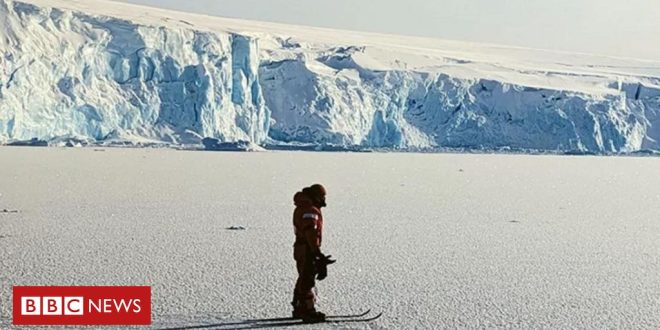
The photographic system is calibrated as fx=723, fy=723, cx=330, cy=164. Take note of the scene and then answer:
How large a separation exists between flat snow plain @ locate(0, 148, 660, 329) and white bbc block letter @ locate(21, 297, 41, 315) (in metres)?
0.10

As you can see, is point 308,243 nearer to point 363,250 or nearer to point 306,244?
point 306,244

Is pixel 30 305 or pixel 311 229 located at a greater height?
pixel 311 229

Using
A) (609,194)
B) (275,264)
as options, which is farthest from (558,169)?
(275,264)

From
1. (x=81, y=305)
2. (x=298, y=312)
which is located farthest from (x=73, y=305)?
(x=298, y=312)

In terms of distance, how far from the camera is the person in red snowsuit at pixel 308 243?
3.93 m

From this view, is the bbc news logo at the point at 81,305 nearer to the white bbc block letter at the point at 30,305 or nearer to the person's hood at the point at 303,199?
the white bbc block letter at the point at 30,305

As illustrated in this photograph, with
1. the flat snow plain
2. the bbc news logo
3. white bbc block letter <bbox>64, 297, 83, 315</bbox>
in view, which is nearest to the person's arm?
the flat snow plain

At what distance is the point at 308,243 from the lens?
395cm

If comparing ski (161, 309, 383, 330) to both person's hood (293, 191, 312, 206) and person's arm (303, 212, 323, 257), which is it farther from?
person's hood (293, 191, 312, 206)

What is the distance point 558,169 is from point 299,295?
21.6 m

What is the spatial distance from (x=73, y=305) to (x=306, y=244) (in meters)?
1.49

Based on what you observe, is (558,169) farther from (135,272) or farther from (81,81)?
(135,272)

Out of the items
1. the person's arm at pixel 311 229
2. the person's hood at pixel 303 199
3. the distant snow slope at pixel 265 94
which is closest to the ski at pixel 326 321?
the person's arm at pixel 311 229

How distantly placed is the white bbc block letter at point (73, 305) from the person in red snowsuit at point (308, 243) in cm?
131
